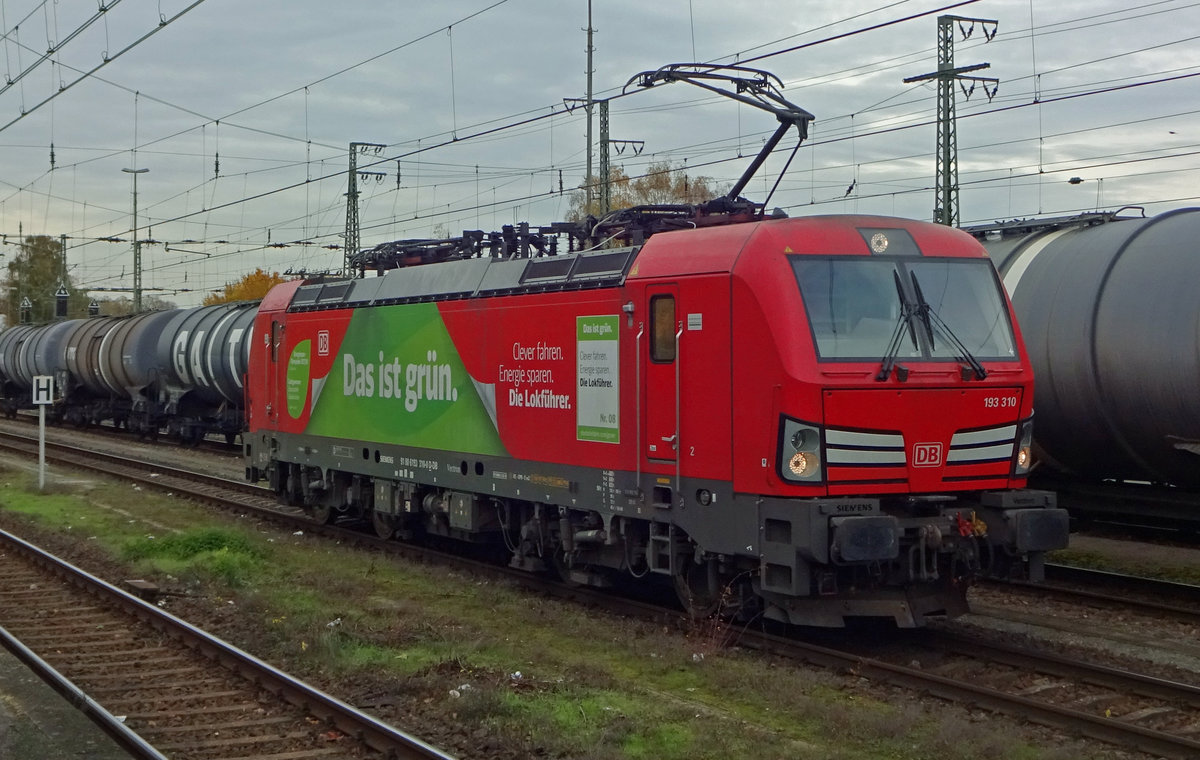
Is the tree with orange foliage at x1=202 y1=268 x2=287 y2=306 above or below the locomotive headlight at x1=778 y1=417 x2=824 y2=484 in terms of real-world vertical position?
above

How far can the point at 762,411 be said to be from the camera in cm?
943

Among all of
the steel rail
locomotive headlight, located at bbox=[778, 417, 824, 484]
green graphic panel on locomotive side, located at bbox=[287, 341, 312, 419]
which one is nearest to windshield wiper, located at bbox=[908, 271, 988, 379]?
locomotive headlight, located at bbox=[778, 417, 824, 484]

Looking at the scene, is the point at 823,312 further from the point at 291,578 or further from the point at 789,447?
the point at 291,578

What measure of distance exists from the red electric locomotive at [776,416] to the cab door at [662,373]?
19mm

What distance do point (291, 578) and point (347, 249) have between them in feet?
85.6

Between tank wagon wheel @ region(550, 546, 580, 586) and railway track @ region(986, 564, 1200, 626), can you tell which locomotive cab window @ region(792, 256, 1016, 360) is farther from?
tank wagon wheel @ region(550, 546, 580, 586)

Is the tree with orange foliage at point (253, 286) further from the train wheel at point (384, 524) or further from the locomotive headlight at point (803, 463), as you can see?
the locomotive headlight at point (803, 463)

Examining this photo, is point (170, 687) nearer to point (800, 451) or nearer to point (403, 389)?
point (800, 451)

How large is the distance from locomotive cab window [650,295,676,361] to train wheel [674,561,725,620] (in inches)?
71.4

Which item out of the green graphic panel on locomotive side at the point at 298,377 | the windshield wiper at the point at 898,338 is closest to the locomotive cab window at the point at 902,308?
the windshield wiper at the point at 898,338

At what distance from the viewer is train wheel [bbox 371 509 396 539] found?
52.5ft

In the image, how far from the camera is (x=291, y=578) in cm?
1352

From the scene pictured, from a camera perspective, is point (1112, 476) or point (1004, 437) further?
point (1112, 476)

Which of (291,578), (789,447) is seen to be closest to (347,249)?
(291,578)
